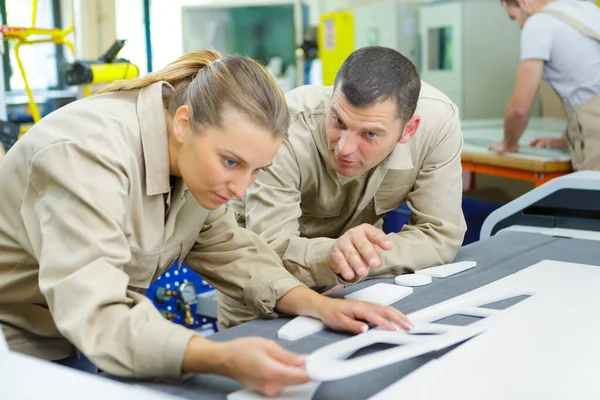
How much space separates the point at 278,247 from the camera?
1.77 m

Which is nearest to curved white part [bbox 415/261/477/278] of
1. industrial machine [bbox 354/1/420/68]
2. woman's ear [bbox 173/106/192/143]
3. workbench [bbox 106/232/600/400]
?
workbench [bbox 106/232/600/400]

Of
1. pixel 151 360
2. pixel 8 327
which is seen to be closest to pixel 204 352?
pixel 151 360

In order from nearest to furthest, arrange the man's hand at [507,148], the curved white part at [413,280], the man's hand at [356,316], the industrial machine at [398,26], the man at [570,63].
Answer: the man's hand at [356,316] → the curved white part at [413,280] → the man at [570,63] → the man's hand at [507,148] → the industrial machine at [398,26]

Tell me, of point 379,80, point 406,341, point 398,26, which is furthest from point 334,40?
point 406,341

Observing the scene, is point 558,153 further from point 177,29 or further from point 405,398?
point 177,29

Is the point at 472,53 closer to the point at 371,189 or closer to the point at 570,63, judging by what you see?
the point at 570,63

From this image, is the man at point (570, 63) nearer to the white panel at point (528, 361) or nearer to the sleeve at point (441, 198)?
the sleeve at point (441, 198)

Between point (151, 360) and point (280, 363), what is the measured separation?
0.62 ft

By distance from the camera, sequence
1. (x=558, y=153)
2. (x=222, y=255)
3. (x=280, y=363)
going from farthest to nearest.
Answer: (x=558, y=153)
(x=222, y=255)
(x=280, y=363)

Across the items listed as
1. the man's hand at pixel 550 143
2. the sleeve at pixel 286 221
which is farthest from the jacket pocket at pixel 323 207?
the man's hand at pixel 550 143

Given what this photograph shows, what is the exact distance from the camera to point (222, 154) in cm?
120

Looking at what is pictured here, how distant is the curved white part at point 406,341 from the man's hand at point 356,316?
25mm

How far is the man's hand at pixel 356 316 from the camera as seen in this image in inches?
51.4

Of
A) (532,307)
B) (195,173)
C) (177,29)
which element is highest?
(177,29)
